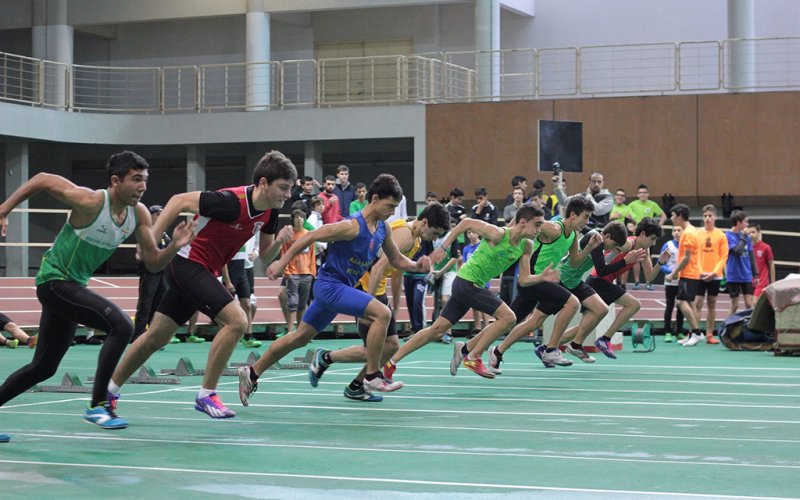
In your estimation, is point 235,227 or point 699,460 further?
point 235,227

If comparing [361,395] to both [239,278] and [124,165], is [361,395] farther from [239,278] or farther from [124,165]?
[239,278]

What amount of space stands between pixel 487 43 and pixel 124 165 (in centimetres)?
2341

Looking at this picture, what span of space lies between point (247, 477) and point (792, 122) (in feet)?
72.8

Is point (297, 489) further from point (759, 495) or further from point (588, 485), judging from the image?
point (759, 495)

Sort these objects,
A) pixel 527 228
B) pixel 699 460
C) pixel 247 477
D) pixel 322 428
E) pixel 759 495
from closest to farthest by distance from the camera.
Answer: pixel 759 495
pixel 247 477
pixel 699 460
pixel 322 428
pixel 527 228

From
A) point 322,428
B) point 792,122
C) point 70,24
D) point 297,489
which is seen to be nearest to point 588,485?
point 297,489

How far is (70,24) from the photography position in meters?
35.8

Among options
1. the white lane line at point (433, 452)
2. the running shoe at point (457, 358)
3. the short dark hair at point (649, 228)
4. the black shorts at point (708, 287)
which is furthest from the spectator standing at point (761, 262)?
the white lane line at point (433, 452)

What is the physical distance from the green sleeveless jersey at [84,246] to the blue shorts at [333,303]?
2.31 m

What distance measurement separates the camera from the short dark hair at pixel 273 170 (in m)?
9.25

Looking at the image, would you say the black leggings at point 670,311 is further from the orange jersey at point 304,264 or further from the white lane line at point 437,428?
the white lane line at point 437,428

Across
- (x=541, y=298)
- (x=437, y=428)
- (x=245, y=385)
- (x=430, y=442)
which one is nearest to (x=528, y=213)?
(x=541, y=298)

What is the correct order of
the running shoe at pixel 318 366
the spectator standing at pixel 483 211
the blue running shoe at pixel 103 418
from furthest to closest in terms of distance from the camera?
1. the spectator standing at pixel 483 211
2. the running shoe at pixel 318 366
3. the blue running shoe at pixel 103 418

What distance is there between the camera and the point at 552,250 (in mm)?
15156
